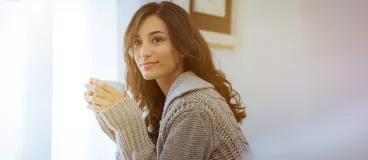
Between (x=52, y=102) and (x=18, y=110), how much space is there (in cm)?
8

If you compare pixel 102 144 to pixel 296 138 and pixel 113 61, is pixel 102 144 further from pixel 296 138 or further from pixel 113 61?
pixel 296 138

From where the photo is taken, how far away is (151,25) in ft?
2.59

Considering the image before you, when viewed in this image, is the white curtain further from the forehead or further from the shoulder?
the shoulder

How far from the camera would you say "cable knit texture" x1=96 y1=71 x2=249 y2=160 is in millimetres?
656

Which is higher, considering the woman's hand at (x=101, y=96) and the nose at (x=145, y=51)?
the nose at (x=145, y=51)

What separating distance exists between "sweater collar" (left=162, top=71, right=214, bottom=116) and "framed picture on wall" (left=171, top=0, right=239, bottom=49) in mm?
289

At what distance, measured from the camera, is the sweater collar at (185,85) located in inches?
27.8

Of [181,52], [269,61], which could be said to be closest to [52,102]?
[181,52]

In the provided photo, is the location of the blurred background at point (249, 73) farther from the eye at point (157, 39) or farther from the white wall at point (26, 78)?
the eye at point (157, 39)

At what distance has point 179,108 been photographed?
0.68 meters

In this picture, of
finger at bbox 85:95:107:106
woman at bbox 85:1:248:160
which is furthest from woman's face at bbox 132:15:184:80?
finger at bbox 85:95:107:106

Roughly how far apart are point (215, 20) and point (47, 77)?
456 millimetres

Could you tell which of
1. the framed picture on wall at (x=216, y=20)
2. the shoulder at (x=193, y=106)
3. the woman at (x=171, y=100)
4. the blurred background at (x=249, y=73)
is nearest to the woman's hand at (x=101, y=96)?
the woman at (x=171, y=100)

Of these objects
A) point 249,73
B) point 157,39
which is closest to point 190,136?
point 157,39
